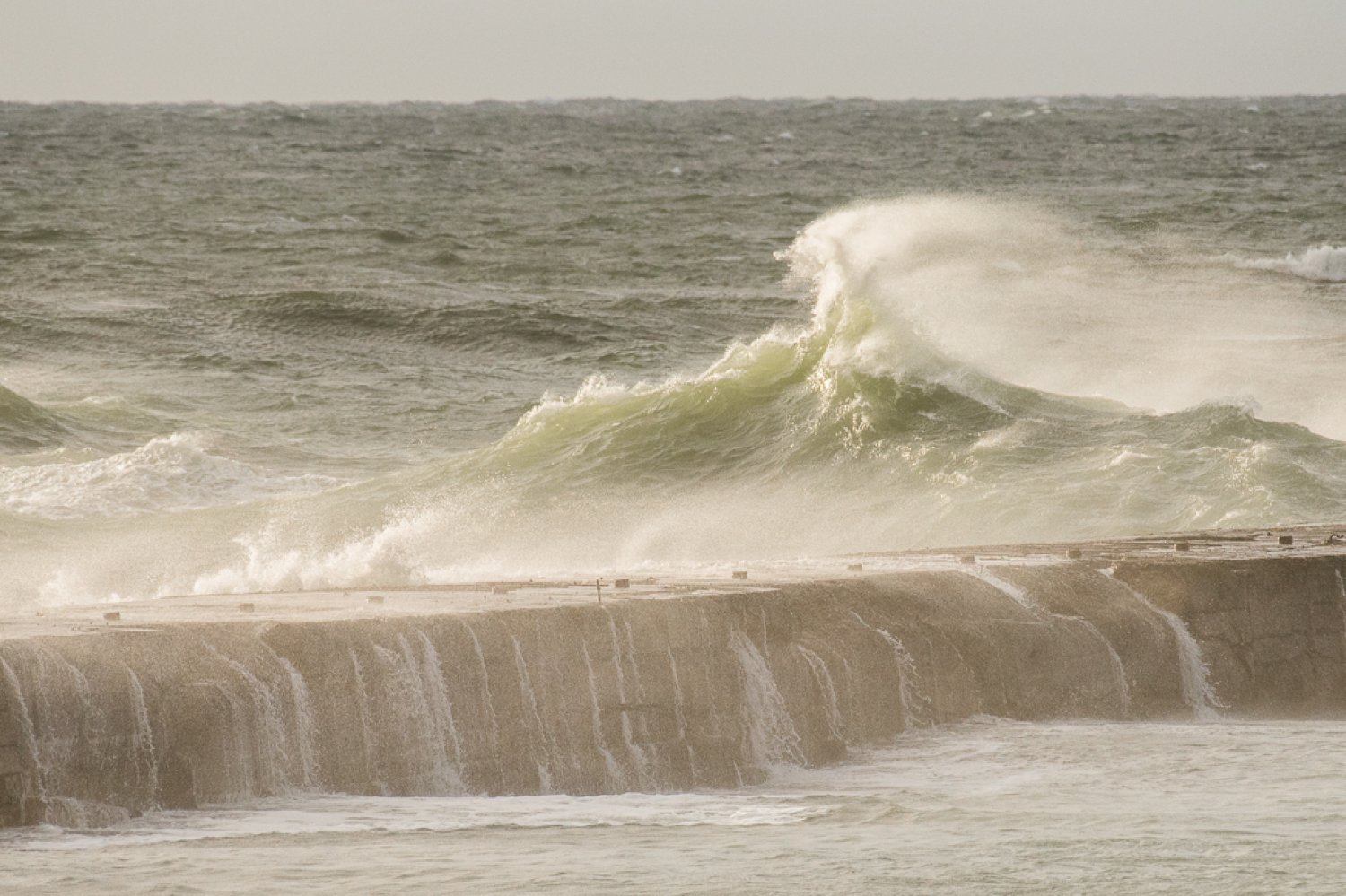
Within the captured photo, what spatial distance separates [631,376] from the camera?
2306 cm

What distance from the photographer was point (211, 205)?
39812mm

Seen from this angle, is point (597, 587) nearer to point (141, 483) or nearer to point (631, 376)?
point (141, 483)

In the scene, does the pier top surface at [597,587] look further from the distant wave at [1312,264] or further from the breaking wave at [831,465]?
the distant wave at [1312,264]

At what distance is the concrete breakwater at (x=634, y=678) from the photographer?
7.16m

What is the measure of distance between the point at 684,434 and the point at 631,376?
5358 millimetres

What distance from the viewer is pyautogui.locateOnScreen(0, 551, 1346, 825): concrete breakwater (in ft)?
23.5

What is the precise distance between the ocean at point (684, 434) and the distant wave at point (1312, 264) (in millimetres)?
80

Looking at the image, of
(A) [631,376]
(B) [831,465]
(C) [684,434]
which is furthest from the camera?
(A) [631,376]

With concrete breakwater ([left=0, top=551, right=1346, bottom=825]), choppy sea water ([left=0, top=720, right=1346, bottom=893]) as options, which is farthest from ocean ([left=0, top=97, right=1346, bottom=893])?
concrete breakwater ([left=0, top=551, right=1346, bottom=825])

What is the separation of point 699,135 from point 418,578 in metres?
62.2

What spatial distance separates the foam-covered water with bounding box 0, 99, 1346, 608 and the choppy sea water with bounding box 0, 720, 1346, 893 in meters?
3.31

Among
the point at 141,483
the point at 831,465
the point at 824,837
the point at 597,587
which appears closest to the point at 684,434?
the point at 831,465

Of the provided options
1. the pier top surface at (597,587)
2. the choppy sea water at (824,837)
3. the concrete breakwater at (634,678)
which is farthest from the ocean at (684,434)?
the pier top surface at (597,587)

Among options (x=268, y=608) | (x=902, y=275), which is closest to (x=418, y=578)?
(x=268, y=608)
